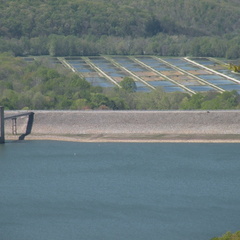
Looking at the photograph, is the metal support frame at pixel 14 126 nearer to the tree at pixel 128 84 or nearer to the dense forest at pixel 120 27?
the tree at pixel 128 84

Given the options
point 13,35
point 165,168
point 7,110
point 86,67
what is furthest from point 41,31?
point 165,168

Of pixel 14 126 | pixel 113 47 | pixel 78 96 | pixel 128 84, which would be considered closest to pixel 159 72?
pixel 128 84

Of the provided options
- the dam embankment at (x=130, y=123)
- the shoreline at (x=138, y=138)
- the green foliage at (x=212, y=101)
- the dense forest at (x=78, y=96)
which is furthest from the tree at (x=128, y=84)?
the shoreline at (x=138, y=138)

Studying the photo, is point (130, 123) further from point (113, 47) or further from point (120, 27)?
point (120, 27)

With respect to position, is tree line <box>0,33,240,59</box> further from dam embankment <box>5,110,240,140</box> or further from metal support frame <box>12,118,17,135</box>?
dam embankment <box>5,110,240,140</box>

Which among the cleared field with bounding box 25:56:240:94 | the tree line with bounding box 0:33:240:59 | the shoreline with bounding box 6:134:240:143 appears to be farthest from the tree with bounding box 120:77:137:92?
the tree line with bounding box 0:33:240:59
